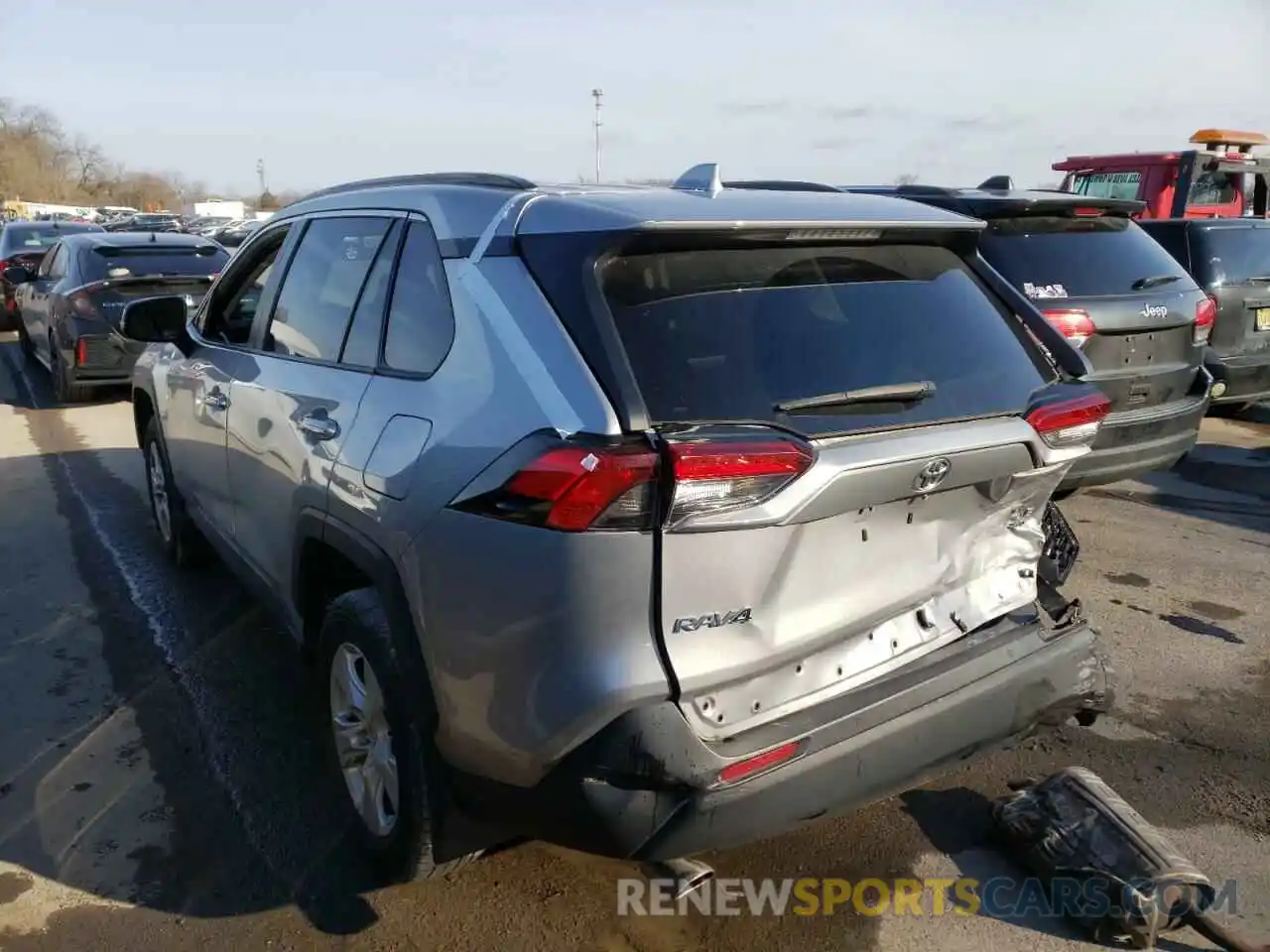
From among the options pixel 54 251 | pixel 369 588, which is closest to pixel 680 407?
pixel 369 588

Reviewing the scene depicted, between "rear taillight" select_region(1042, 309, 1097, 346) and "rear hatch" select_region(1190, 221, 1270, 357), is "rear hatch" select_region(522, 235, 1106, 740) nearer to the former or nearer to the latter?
"rear taillight" select_region(1042, 309, 1097, 346)

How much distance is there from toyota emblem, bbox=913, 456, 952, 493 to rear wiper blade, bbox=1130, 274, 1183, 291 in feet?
12.4

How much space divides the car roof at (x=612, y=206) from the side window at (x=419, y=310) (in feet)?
0.29

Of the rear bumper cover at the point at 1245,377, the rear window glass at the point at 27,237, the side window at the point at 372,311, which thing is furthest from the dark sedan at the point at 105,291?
the rear bumper cover at the point at 1245,377

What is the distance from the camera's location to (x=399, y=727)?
8.43 ft

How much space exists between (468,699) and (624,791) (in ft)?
1.38

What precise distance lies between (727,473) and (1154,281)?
4497 mm

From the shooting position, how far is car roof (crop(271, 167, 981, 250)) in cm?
235

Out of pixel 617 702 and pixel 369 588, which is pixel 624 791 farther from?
pixel 369 588

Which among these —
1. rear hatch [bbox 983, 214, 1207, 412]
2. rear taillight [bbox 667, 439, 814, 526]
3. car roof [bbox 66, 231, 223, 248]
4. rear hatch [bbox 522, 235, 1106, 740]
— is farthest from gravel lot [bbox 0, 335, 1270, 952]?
car roof [bbox 66, 231, 223, 248]

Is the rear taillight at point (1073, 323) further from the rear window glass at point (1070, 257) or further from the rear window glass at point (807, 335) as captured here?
the rear window glass at point (807, 335)

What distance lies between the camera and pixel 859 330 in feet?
8.28

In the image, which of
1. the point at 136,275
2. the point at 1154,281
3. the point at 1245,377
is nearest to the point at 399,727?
the point at 1154,281

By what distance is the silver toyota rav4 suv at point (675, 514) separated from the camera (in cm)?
212
